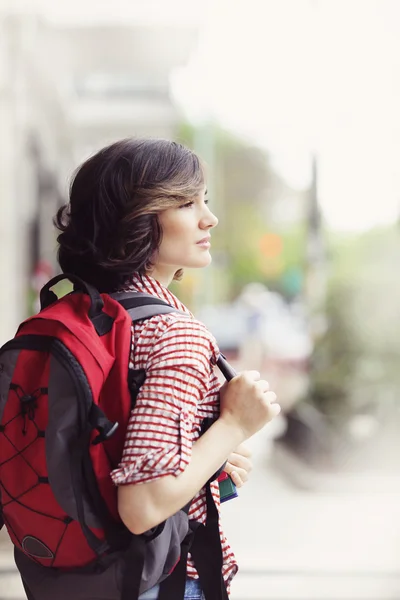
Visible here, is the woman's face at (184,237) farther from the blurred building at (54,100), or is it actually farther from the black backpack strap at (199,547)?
the blurred building at (54,100)

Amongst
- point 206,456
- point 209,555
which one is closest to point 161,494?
point 206,456

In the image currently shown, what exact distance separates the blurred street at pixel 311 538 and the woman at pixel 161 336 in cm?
183

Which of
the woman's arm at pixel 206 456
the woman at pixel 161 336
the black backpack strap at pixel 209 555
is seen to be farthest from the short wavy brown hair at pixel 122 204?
the black backpack strap at pixel 209 555

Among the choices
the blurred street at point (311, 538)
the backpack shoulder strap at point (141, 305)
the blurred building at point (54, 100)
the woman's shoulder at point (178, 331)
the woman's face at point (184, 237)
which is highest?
the woman's face at point (184, 237)

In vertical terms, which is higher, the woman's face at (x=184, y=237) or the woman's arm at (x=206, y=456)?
the woman's face at (x=184, y=237)

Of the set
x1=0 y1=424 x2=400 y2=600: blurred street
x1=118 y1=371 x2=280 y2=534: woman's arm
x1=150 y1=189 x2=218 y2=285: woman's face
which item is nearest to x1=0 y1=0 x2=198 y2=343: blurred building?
x1=0 y1=424 x2=400 y2=600: blurred street

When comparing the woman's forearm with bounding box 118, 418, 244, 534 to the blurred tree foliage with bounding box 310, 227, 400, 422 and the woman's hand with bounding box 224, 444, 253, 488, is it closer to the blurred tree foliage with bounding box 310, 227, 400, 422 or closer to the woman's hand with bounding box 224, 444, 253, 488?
the woman's hand with bounding box 224, 444, 253, 488

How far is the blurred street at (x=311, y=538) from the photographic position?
2.81 meters

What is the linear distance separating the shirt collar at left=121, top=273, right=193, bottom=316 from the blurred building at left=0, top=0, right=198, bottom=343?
1.92 metres

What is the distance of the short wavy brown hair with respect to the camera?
1.08m

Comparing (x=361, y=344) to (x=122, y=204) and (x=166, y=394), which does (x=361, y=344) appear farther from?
(x=166, y=394)

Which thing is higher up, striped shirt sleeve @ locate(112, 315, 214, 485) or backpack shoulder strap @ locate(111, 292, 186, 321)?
backpack shoulder strap @ locate(111, 292, 186, 321)

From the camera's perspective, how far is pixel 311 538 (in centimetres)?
367

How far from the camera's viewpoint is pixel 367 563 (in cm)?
318
